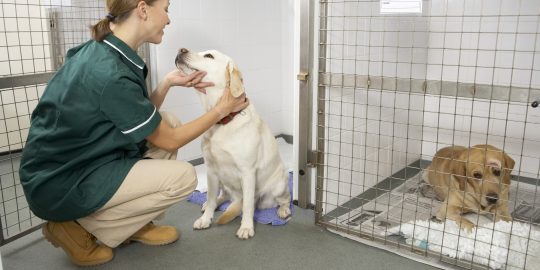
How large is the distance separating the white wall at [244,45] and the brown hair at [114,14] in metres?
1.12

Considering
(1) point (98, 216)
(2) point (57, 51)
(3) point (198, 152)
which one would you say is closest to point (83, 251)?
(1) point (98, 216)

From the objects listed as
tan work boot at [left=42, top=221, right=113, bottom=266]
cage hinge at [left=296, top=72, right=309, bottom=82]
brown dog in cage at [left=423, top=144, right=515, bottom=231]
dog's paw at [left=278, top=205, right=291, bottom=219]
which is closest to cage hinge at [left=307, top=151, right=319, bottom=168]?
dog's paw at [left=278, top=205, right=291, bottom=219]

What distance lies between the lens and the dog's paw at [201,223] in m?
2.35

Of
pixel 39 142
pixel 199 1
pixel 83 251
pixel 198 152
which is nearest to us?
pixel 39 142

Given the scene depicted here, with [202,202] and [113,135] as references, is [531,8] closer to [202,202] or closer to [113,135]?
[202,202]

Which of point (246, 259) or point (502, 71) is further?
point (502, 71)

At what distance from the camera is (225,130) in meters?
2.22

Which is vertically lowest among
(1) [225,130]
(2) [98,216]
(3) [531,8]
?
(2) [98,216]

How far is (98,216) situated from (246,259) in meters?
A: 0.66

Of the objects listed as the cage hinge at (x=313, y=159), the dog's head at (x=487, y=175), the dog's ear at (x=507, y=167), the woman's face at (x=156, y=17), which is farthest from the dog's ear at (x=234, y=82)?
the dog's ear at (x=507, y=167)

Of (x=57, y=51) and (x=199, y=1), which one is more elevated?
(x=199, y=1)

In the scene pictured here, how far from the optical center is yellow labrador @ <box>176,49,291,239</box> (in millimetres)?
2152

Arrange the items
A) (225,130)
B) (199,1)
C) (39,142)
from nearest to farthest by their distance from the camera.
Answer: (39,142), (225,130), (199,1)

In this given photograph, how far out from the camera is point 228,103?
2090mm
